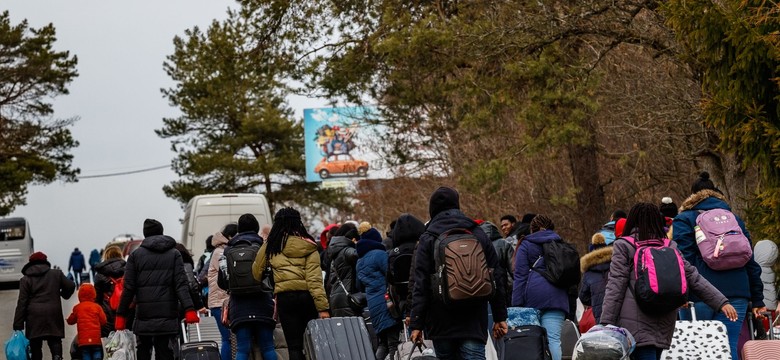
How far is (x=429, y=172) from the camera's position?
43.4 metres

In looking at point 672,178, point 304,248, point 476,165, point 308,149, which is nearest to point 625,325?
point 304,248

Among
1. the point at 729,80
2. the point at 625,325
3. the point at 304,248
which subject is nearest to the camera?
the point at 625,325

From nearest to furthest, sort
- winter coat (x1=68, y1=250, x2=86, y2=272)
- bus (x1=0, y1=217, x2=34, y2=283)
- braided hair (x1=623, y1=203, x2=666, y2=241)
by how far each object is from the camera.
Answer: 1. braided hair (x1=623, y1=203, x2=666, y2=241)
2. bus (x1=0, y1=217, x2=34, y2=283)
3. winter coat (x1=68, y1=250, x2=86, y2=272)

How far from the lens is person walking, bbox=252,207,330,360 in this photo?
13.2 meters

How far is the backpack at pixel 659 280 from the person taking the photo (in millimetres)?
10148

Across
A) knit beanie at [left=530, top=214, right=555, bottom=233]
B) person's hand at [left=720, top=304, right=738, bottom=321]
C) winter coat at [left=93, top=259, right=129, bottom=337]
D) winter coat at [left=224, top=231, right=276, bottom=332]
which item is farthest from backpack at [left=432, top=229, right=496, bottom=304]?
winter coat at [left=93, top=259, right=129, bottom=337]

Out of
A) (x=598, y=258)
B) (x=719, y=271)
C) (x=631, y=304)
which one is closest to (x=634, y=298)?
(x=631, y=304)

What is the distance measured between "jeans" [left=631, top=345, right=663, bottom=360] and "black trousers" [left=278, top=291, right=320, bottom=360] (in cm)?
373

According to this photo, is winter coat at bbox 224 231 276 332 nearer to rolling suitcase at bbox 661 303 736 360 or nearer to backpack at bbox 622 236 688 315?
rolling suitcase at bbox 661 303 736 360

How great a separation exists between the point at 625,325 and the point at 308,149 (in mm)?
48211

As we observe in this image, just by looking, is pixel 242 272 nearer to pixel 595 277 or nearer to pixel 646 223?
pixel 595 277

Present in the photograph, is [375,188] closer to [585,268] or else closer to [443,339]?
[585,268]

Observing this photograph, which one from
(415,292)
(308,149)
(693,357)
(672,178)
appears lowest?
(693,357)

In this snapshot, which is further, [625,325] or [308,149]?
[308,149]
